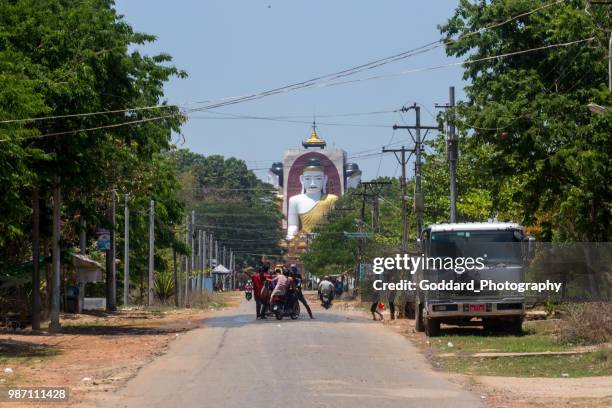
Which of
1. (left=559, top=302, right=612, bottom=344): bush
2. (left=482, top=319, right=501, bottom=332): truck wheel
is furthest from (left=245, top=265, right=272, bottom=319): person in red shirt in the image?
(left=559, top=302, right=612, bottom=344): bush

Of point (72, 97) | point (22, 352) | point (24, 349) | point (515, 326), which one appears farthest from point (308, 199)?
point (22, 352)

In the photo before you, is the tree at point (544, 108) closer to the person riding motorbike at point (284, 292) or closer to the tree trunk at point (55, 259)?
the person riding motorbike at point (284, 292)

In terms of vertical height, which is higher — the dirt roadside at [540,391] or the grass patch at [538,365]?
the grass patch at [538,365]

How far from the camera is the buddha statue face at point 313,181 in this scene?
171750 millimetres

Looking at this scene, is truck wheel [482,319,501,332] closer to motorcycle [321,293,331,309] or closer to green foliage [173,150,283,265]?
motorcycle [321,293,331,309]

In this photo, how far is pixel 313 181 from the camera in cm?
17175

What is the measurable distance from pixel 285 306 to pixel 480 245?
9.72 metres

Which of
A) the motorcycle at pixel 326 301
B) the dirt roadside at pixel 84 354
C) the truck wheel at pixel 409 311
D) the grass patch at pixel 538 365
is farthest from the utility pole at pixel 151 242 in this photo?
the grass patch at pixel 538 365

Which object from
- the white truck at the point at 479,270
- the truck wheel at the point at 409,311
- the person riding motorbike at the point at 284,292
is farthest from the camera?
the truck wheel at the point at 409,311

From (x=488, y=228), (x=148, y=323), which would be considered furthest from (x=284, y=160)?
(x=488, y=228)

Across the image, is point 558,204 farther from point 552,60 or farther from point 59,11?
point 59,11

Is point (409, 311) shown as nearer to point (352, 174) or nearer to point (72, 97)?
point (72, 97)

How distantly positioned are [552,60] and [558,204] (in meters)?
4.66

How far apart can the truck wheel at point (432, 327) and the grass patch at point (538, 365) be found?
5168 mm
